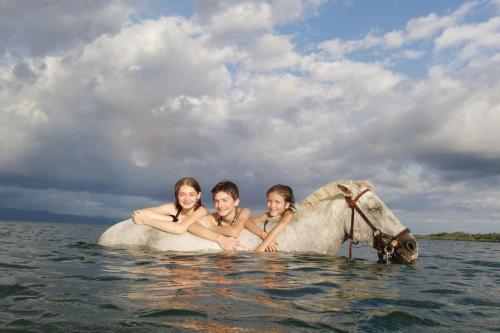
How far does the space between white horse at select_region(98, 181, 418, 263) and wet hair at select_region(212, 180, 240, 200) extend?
977mm

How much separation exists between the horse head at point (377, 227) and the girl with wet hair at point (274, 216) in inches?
50.4

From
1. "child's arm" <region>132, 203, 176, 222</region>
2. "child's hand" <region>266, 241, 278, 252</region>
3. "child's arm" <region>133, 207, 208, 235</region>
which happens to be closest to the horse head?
"child's hand" <region>266, 241, 278, 252</region>

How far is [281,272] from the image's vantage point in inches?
295

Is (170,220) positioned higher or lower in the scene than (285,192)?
lower

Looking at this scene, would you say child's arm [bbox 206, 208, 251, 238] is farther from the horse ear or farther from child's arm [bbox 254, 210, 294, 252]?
the horse ear

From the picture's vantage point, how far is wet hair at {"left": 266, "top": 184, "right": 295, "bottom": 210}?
10164 mm

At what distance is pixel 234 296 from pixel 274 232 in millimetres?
4427

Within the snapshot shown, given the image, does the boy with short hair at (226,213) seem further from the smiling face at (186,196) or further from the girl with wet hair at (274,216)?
the smiling face at (186,196)

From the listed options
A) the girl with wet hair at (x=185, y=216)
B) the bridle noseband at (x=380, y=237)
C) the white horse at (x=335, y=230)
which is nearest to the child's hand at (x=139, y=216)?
the girl with wet hair at (x=185, y=216)

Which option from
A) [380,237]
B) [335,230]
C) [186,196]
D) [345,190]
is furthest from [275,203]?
[380,237]

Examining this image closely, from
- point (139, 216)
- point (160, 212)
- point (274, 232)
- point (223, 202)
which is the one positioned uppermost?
point (223, 202)

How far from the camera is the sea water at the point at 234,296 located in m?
4.12

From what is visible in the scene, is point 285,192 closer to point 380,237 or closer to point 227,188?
point 227,188

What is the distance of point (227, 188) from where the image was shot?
32.3 ft
